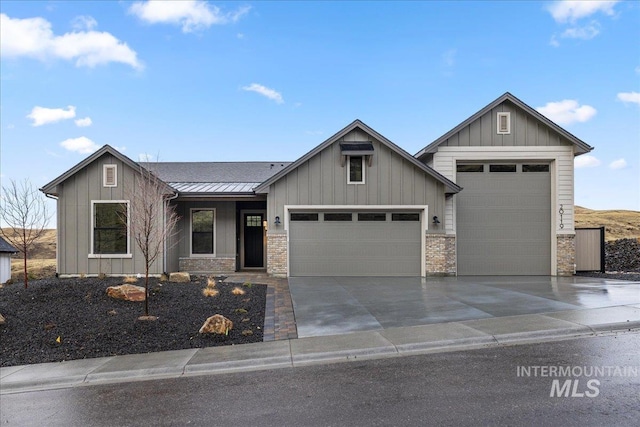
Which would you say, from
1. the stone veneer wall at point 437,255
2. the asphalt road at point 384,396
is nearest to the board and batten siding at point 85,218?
the stone veneer wall at point 437,255

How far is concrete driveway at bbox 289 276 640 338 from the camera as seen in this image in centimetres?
761

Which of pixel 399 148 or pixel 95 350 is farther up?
pixel 399 148

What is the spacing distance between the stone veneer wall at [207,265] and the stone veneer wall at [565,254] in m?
12.8

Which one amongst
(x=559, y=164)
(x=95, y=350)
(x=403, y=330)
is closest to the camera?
(x=95, y=350)

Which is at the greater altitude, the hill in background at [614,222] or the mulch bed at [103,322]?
the hill in background at [614,222]

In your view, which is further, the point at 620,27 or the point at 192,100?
the point at 192,100

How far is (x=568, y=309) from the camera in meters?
8.06

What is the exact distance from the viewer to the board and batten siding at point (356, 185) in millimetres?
14195

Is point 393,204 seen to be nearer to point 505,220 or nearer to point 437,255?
point 437,255

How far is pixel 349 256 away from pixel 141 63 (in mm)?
12190

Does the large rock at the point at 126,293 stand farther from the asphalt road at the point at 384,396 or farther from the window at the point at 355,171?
the window at the point at 355,171

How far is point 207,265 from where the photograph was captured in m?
15.7

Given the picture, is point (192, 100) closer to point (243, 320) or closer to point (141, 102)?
point (141, 102)

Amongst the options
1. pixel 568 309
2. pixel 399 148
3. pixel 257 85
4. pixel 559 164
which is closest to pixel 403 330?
pixel 568 309
